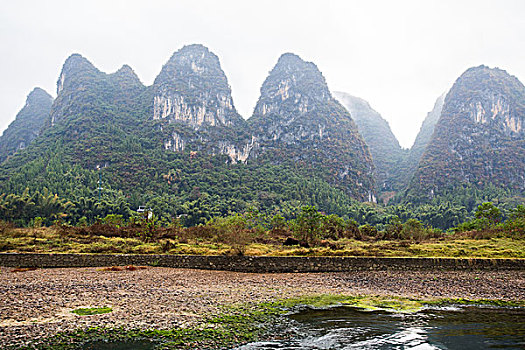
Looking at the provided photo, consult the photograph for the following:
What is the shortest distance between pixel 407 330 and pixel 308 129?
466ft

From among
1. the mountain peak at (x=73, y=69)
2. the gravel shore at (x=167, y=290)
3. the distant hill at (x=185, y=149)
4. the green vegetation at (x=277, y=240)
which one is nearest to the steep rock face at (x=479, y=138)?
the distant hill at (x=185, y=149)

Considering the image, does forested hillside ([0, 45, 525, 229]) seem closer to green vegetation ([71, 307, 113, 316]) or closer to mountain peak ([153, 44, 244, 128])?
mountain peak ([153, 44, 244, 128])

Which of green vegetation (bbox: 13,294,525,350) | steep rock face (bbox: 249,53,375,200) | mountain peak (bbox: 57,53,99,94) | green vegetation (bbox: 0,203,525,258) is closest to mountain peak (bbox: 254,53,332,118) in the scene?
steep rock face (bbox: 249,53,375,200)

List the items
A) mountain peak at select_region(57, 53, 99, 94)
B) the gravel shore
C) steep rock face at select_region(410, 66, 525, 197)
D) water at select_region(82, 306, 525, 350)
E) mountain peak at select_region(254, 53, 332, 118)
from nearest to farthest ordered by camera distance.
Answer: water at select_region(82, 306, 525, 350) < the gravel shore < steep rock face at select_region(410, 66, 525, 197) < mountain peak at select_region(57, 53, 99, 94) < mountain peak at select_region(254, 53, 332, 118)

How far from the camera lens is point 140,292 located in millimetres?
12203

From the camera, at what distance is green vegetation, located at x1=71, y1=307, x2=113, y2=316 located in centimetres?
909

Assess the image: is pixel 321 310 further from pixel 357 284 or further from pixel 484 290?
pixel 484 290

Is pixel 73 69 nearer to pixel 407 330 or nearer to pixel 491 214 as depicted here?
pixel 491 214

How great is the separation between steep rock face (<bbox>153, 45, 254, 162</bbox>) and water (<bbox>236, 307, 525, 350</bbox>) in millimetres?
115627

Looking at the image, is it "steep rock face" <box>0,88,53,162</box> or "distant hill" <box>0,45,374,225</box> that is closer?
"distant hill" <box>0,45,374,225</box>

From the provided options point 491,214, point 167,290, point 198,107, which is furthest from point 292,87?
point 167,290

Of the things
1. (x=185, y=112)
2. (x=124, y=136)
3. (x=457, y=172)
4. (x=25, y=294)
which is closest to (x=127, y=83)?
(x=185, y=112)

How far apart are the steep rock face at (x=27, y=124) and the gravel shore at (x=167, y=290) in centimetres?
15418

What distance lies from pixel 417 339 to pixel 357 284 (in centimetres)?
689
